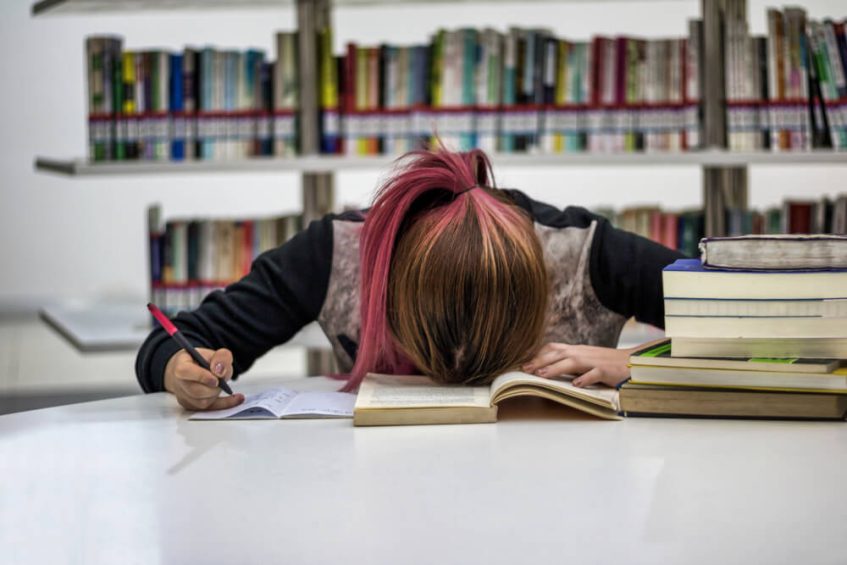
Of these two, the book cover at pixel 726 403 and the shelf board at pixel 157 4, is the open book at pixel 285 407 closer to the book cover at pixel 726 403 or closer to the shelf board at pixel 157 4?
the book cover at pixel 726 403

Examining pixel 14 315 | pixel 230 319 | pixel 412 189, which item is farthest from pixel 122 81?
pixel 14 315

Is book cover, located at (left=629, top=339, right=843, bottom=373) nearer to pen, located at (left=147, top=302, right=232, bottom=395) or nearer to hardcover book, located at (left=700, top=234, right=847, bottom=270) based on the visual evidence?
hardcover book, located at (left=700, top=234, right=847, bottom=270)

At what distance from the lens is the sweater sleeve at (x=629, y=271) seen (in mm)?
1516

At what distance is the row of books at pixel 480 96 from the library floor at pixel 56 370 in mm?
1585

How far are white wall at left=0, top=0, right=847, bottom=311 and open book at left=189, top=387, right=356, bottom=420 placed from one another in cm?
400

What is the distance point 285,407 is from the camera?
4.10ft

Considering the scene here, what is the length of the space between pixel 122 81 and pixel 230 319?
154 centimetres

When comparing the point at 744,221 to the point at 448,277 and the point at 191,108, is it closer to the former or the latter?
the point at 191,108

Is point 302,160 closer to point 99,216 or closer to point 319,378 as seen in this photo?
point 319,378

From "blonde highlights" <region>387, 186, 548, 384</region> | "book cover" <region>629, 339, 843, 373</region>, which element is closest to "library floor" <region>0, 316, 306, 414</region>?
"blonde highlights" <region>387, 186, 548, 384</region>

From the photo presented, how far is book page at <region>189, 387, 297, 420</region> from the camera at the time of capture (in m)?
1.22

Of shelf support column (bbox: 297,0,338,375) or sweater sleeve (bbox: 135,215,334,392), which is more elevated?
shelf support column (bbox: 297,0,338,375)

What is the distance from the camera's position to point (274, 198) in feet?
18.1

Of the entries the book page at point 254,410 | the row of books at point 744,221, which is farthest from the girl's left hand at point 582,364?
the row of books at point 744,221
